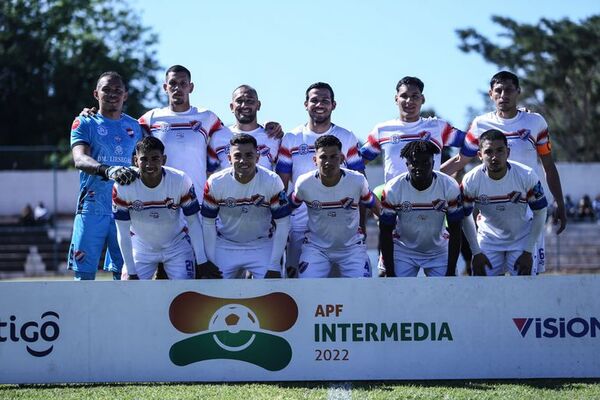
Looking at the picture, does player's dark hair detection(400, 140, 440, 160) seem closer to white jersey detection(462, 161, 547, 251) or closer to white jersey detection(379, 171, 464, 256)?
white jersey detection(379, 171, 464, 256)

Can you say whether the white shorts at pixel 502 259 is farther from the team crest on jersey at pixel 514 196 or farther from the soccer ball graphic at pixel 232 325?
the soccer ball graphic at pixel 232 325

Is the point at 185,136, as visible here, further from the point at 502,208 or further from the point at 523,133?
the point at 523,133

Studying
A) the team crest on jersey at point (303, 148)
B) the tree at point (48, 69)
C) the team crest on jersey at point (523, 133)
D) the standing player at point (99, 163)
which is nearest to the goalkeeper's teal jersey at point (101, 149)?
the standing player at point (99, 163)

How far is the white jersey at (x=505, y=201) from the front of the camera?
745 cm

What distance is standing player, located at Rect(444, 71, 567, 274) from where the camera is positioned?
8.10 m

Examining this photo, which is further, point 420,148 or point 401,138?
point 401,138

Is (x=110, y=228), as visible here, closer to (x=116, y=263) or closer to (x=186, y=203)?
(x=116, y=263)

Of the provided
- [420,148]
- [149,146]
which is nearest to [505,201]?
[420,148]

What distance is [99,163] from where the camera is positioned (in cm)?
774

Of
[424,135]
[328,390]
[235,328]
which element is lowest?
[328,390]

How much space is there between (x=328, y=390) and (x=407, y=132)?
112 inches

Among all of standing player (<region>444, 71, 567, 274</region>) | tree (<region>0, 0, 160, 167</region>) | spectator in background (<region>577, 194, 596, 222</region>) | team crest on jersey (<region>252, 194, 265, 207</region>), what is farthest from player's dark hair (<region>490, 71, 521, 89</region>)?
tree (<region>0, 0, 160, 167</region>)

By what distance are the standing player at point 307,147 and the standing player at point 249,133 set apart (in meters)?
0.12

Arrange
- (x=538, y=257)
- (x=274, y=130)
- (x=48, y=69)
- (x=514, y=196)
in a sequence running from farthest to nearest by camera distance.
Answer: (x=48, y=69), (x=274, y=130), (x=538, y=257), (x=514, y=196)
